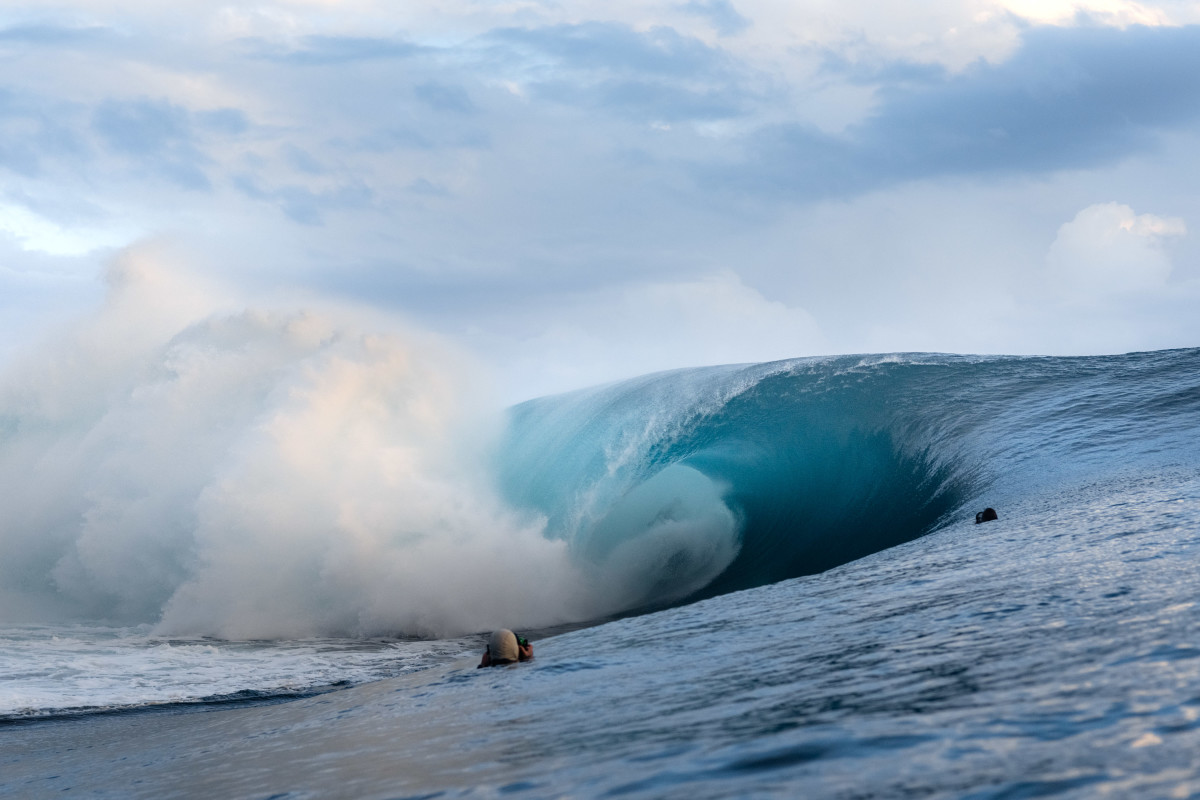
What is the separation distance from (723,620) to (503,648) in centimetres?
156

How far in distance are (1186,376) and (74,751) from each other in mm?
13798

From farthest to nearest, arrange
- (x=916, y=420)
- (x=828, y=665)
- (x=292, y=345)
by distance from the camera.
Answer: (x=292, y=345)
(x=916, y=420)
(x=828, y=665)

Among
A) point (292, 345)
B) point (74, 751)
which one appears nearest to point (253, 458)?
point (292, 345)

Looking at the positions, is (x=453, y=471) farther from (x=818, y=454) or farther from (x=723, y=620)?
(x=723, y=620)

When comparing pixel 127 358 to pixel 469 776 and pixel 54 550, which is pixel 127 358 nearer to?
pixel 54 550

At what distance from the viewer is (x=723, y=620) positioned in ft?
22.7

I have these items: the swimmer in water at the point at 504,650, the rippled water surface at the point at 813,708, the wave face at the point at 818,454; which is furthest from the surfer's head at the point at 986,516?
the swimmer in water at the point at 504,650

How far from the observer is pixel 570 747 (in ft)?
12.1

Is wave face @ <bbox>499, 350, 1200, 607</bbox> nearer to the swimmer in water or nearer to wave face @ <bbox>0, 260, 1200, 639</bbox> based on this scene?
wave face @ <bbox>0, 260, 1200, 639</bbox>

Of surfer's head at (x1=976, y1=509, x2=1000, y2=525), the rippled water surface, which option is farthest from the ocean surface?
surfer's head at (x1=976, y1=509, x2=1000, y2=525)

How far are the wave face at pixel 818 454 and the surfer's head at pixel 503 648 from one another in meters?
5.46

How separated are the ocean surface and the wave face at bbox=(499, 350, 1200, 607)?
61 millimetres

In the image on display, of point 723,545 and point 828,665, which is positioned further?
point 723,545

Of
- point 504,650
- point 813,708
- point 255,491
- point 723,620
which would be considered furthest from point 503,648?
point 255,491
